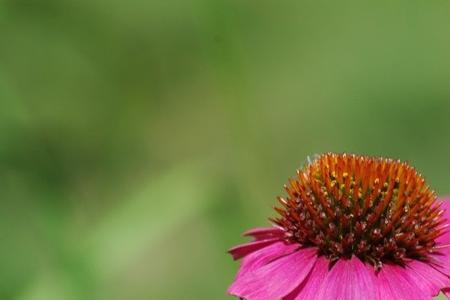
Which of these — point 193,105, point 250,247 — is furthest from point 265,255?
point 193,105

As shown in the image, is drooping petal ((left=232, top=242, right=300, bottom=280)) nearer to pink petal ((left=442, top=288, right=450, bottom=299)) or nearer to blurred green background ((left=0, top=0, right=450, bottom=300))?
pink petal ((left=442, top=288, right=450, bottom=299))

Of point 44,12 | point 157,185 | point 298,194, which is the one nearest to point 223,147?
point 44,12

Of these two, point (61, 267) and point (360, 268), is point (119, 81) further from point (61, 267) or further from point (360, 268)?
point (360, 268)

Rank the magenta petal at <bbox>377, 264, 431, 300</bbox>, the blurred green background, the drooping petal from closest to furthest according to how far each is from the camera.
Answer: the magenta petal at <bbox>377, 264, 431, 300</bbox> < the drooping petal < the blurred green background

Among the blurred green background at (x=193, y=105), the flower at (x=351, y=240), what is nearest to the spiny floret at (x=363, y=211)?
the flower at (x=351, y=240)

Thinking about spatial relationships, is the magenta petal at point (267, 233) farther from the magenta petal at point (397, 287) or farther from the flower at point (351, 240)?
the magenta petal at point (397, 287)

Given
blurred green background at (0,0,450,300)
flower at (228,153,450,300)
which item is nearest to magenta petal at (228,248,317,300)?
flower at (228,153,450,300)
